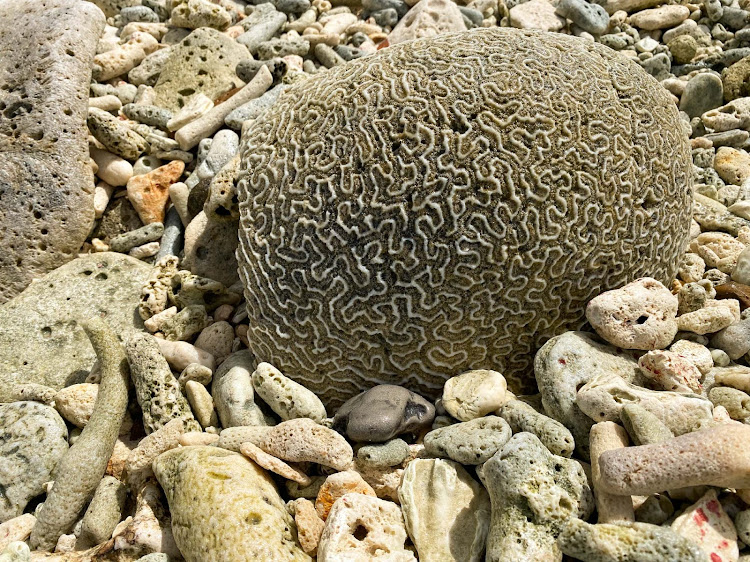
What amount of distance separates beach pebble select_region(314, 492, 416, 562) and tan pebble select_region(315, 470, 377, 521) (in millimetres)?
139

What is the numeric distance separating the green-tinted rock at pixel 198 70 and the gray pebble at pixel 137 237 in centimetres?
140

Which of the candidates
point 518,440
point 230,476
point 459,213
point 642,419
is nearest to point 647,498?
point 642,419

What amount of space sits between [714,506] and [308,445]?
1.79 meters

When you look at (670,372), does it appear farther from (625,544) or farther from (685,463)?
(625,544)

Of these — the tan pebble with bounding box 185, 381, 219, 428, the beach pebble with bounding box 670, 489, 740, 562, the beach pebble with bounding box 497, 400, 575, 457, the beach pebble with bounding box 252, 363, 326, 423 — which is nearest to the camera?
the beach pebble with bounding box 670, 489, 740, 562

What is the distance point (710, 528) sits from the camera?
2350mm

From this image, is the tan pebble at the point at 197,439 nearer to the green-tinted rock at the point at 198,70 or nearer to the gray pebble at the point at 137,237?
the gray pebble at the point at 137,237

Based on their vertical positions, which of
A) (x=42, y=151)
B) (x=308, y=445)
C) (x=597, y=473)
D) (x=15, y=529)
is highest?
(x=42, y=151)

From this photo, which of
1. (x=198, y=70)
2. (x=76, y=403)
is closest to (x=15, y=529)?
(x=76, y=403)

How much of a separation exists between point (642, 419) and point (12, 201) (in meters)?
4.36

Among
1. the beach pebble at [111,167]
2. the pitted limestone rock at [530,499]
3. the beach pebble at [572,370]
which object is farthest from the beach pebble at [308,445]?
the beach pebble at [111,167]

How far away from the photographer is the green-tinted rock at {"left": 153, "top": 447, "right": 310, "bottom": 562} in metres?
2.53

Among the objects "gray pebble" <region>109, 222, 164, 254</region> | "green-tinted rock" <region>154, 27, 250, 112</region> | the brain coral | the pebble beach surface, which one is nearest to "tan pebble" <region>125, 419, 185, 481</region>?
the pebble beach surface

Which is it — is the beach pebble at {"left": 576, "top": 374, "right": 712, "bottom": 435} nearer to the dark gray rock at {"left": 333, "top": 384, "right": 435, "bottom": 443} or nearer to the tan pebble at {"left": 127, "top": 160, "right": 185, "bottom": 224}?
the dark gray rock at {"left": 333, "top": 384, "right": 435, "bottom": 443}
